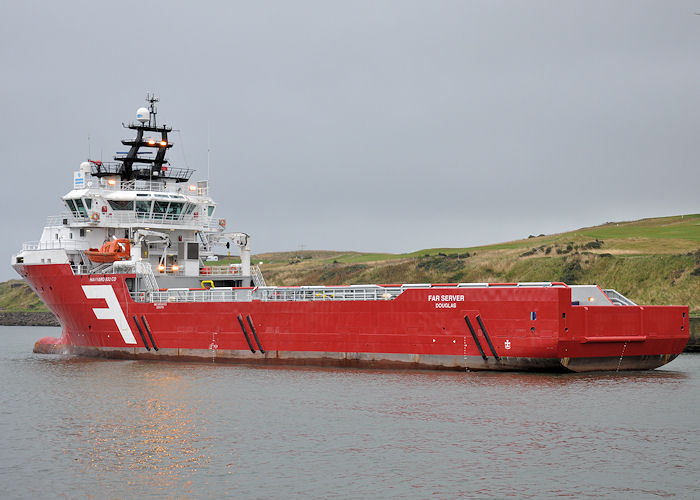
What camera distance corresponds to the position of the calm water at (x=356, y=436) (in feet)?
54.6

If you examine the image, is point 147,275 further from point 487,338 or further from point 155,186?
point 487,338

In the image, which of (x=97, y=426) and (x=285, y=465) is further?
(x=97, y=426)

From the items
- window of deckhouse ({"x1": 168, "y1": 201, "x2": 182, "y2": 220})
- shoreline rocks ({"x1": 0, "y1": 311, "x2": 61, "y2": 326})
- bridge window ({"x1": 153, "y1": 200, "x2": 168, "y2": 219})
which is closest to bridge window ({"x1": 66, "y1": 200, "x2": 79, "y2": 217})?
bridge window ({"x1": 153, "y1": 200, "x2": 168, "y2": 219})

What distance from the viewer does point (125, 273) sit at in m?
37.4

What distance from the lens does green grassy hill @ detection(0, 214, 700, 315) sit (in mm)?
55562

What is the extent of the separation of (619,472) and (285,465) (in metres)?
6.85

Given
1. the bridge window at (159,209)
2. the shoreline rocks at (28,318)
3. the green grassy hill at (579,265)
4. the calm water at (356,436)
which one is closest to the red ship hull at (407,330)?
the calm water at (356,436)

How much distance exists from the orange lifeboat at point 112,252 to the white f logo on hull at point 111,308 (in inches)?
50.5

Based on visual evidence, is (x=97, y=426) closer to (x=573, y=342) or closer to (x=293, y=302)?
(x=293, y=302)

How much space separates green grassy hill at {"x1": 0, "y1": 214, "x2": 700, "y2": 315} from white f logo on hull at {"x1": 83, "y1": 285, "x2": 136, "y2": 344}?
105 ft

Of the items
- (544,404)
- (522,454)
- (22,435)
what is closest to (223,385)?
(22,435)

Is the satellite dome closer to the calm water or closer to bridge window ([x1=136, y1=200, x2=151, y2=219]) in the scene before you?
bridge window ([x1=136, y1=200, x2=151, y2=219])

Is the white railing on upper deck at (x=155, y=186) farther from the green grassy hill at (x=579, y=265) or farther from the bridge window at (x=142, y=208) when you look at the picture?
the green grassy hill at (x=579, y=265)

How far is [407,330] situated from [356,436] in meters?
10.3
